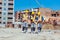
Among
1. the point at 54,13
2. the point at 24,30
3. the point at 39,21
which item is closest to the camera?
the point at 39,21

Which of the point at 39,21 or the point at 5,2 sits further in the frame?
the point at 5,2

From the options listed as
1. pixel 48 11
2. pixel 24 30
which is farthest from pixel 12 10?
pixel 24 30

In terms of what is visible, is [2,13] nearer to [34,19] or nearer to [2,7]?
[2,7]

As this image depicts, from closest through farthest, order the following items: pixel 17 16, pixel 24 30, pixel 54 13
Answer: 1. pixel 24 30
2. pixel 54 13
3. pixel 17 16

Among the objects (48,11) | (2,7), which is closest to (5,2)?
(2,7)

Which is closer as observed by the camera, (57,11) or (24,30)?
(24,30)

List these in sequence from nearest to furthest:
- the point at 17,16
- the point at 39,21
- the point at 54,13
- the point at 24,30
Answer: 1. the point at 39,21
2. the point at 24,30
3. the point at 54,13
4. the point at 17,16

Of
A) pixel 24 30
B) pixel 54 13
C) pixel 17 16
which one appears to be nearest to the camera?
pixel 24 30

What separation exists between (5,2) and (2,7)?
3061mm

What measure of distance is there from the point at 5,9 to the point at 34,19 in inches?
3405

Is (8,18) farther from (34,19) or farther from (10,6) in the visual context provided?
(34,19)

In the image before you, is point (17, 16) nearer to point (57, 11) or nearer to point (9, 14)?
point (9, 14)

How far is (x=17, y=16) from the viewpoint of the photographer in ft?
422

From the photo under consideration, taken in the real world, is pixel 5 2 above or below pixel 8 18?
above
